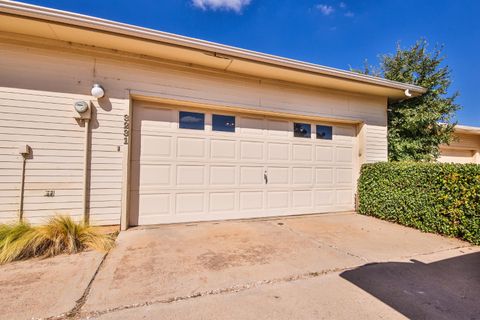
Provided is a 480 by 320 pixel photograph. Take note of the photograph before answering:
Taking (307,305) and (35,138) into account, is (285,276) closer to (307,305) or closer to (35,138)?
(307,305)

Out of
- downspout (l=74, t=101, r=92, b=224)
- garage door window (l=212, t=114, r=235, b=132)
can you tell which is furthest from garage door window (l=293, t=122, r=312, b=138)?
downspout (l=74, t=101, r=92, b=224)

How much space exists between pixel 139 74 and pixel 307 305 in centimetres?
435

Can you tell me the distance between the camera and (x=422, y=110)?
6.39 metres

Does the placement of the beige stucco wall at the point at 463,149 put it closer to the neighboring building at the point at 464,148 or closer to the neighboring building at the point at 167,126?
the neighboring building at the point at 464,148

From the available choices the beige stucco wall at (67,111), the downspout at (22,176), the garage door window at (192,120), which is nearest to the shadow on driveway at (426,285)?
the garage door window at (192,120)

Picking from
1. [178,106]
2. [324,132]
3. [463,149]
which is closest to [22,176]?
[178,106]

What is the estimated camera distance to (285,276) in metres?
2.57

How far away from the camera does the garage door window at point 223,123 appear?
498 centimetres

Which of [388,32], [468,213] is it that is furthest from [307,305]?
[388,32]

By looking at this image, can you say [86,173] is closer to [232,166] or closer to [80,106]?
[80,106]

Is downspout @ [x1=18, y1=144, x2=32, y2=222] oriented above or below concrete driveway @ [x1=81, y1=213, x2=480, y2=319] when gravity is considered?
above

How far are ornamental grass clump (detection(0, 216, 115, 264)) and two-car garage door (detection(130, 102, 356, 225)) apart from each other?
1038 millimetres

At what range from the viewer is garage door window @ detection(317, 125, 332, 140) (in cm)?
586

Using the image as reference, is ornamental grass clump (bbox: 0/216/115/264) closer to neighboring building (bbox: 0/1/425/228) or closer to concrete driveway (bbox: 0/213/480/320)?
concrete driveway (bbox: 0/213/480/320)
